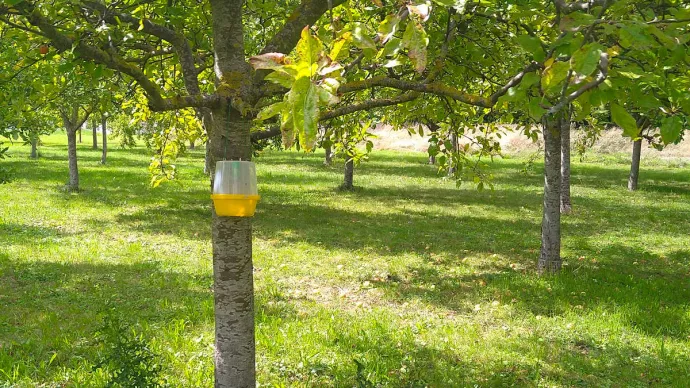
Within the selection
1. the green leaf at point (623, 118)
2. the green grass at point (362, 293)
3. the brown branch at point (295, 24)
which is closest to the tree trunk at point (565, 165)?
the green grass at point (362, 293)

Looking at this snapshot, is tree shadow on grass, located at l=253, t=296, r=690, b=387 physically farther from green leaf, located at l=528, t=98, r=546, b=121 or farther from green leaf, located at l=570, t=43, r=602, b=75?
green leaf, located at l=570, t=43, r=602, b=75

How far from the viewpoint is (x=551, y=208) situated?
8.38 metres

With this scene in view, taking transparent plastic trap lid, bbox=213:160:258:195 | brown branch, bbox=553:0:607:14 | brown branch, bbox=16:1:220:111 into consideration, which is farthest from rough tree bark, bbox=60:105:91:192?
brown branch, bbox=553:0:607:14

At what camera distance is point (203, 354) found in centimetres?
507

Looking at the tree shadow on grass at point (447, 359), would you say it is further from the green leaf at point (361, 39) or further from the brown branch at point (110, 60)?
the green leaf at point (361, 39)

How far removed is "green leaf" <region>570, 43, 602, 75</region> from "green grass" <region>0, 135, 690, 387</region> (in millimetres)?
2564

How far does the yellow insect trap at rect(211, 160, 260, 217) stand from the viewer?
104 inches

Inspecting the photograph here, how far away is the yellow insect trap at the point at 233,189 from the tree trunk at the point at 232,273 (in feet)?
0.79

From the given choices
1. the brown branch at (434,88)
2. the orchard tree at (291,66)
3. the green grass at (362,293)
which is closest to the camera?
the orchard tree at (291,66)

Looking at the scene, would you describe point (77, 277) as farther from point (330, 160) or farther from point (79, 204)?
point (330, 160)

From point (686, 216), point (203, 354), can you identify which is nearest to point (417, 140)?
point (686, 216)

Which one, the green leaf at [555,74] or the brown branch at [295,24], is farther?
the brown branch at [295,24]

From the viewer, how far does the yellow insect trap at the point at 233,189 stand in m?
2.64

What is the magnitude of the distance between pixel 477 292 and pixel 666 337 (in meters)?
2.32
